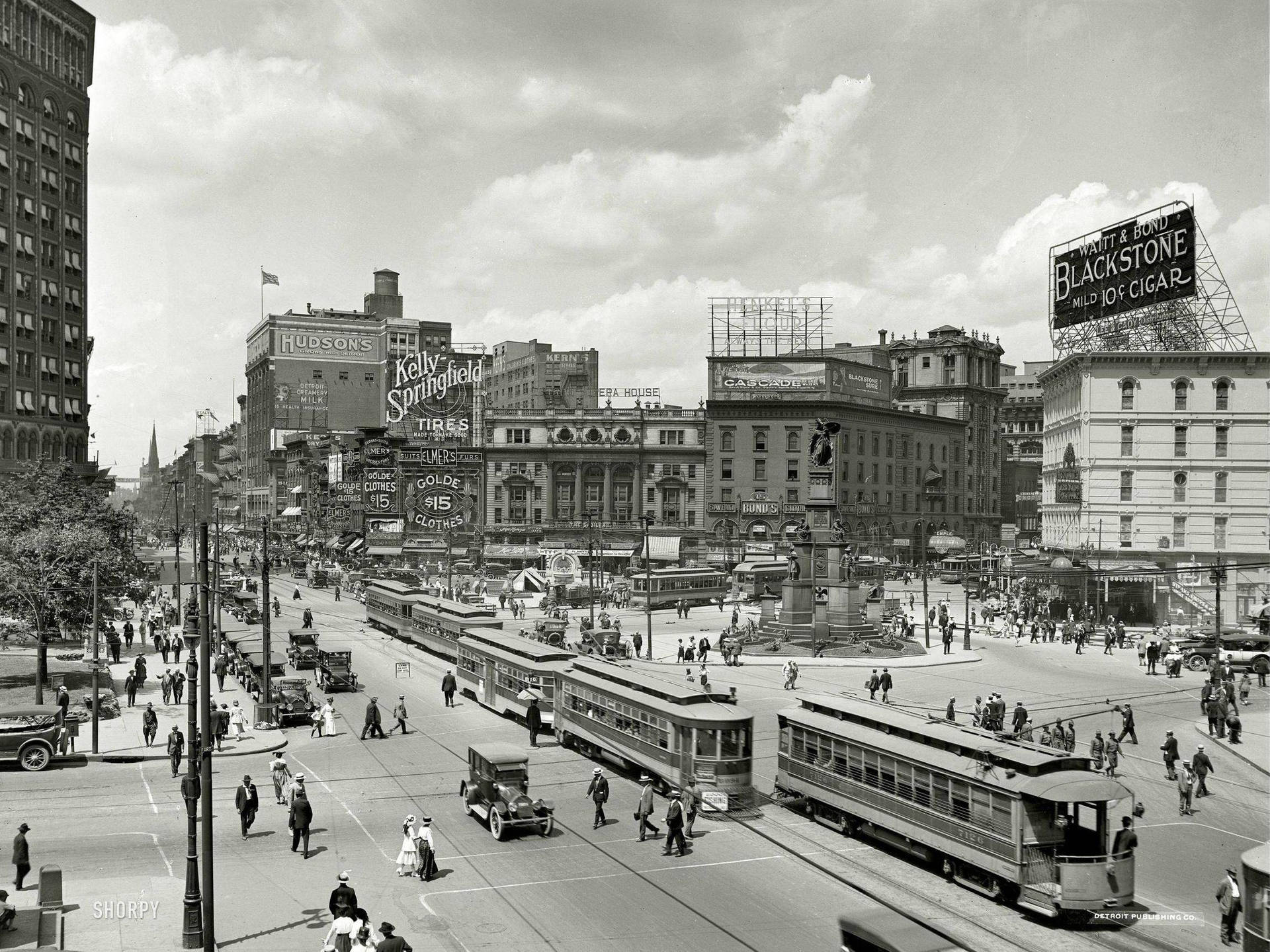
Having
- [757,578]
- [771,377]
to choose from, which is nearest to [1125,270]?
[757,578]

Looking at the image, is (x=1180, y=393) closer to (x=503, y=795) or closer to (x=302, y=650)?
(x=302, y=650)

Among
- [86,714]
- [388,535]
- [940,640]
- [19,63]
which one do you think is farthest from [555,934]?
[388,535]

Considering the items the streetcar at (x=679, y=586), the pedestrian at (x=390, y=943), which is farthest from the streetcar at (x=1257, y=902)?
the streetcar at (x=679, y=586)

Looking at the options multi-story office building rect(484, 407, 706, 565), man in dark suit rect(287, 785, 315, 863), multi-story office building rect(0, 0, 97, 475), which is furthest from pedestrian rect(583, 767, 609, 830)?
multi-story office building rect(484, 407, 706, 565)

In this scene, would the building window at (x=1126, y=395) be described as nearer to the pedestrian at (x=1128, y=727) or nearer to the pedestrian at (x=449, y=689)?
the pedestrian at (x=1128, y=727)

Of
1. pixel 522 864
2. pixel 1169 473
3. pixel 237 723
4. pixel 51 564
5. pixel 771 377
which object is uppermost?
pixel 771 377

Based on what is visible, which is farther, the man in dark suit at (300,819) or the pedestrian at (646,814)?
the pedestrian at (646,814)
